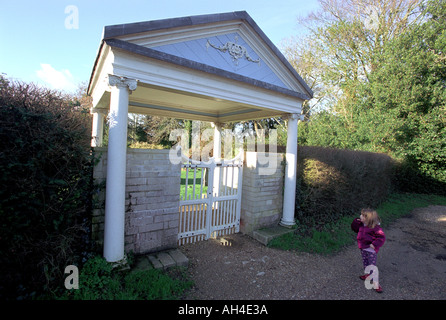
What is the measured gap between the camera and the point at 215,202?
5.25 m

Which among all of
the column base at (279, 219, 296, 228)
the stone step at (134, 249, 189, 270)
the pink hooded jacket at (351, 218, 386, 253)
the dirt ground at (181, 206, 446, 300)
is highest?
the pink hooded jacket at (351, 218, 386, 253)

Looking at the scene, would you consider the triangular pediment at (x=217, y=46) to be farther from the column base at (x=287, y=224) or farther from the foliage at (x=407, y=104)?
the foliage at (x=407, y=104)

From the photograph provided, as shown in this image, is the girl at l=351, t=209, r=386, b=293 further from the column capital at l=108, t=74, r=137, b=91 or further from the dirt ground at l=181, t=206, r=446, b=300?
the column capital at l=108, t=74, r=137, b=91

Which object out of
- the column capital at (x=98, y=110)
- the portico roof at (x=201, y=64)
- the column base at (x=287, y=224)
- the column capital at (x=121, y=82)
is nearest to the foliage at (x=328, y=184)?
the column base at (x=287, y=224)

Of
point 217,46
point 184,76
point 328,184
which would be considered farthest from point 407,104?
point 184,76

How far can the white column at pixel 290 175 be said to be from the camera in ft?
18.8

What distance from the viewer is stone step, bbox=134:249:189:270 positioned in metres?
3.60

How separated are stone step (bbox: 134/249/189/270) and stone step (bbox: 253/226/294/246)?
2003 millimetres

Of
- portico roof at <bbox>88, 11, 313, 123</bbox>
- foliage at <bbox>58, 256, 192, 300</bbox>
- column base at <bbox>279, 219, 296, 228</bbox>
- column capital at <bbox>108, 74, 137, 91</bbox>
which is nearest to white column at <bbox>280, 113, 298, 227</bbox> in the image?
column base at <bbox>279, 219, 296, 228</bbox>

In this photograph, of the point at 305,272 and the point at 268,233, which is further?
the point at 268,233

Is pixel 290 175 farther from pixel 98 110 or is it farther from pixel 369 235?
pixel 98 110

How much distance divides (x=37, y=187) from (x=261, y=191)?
4229mm
